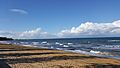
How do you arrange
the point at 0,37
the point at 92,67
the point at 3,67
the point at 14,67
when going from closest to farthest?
the point at 3,67, the point at 14,67, the point at 92,67, the point at 0,37

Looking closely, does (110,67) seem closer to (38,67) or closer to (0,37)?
(38,67)

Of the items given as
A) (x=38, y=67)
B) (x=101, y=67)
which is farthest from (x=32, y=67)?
(x=101, y=67)

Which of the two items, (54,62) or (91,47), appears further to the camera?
(91,47)

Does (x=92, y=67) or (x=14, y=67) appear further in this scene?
(x=92, y=67)

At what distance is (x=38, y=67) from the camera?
1725 cm

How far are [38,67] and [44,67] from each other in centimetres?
44

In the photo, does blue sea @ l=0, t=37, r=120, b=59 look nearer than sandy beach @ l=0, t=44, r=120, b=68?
No

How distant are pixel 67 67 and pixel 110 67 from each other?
10.9 feet

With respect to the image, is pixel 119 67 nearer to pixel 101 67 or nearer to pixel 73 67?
pixel 101 67

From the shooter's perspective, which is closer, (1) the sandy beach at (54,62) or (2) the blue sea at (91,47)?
(1) the sandy beach at (54,62)

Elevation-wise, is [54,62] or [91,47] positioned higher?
[91,47]

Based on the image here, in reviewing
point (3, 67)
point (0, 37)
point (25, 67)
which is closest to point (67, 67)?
point (25, 67)

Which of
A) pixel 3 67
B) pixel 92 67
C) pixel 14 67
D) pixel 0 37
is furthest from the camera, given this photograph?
pixel 0 37

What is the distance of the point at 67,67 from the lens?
58.5 feet
